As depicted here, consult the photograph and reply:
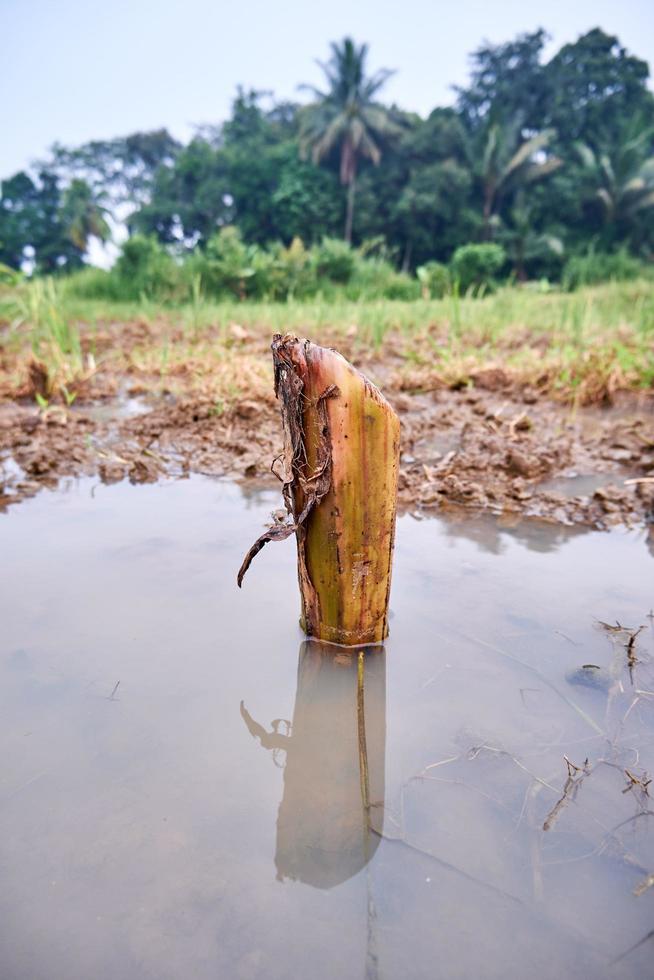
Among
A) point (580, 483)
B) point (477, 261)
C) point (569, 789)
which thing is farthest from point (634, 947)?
point (477, 261)

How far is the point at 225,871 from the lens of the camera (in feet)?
2.66

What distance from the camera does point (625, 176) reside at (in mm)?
22016

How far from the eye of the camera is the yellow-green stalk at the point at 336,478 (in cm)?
110

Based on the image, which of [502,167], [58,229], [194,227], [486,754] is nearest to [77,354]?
[486,754]

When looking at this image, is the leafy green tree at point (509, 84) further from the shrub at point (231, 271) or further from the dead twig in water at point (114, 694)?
the dead twig in water at point (114, 694)

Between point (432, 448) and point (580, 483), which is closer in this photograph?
point (580, 483)

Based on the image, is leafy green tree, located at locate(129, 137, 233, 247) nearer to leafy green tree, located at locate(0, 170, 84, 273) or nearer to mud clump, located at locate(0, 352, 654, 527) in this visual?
leafy green tree, located at locate(0, 170, 84, 273)

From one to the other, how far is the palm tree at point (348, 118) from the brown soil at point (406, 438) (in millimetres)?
23211

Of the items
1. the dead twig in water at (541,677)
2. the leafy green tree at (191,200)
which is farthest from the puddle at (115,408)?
the leafy green tree at (191,200)

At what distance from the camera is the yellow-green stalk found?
1.10 meters

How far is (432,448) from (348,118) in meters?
27.4

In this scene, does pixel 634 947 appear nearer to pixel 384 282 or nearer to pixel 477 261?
pixel 384 282

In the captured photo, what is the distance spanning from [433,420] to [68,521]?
1951mm

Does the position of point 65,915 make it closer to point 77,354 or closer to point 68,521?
point 68,521
